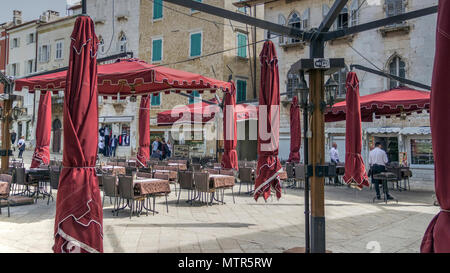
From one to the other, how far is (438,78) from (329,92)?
131 inches

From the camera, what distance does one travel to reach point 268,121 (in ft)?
19.4

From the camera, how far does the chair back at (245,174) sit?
1070cm

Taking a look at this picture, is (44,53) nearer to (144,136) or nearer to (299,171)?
(144,136)

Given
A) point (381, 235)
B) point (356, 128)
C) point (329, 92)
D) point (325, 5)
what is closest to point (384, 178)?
point (356, 128)

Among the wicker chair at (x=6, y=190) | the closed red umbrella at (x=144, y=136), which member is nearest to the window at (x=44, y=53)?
the closed red umbrella at (x=144, y=136)

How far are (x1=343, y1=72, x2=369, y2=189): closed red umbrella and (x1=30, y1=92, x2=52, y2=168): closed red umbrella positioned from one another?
7289 millimetres

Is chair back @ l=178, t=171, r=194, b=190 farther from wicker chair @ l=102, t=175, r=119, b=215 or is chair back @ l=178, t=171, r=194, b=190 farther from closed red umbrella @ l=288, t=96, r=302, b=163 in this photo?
closed red umbrella @ l=288, t=96, r=302, b=163

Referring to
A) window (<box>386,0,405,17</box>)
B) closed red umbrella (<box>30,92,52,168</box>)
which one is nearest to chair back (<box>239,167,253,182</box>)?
closed red umbrella (<box>30,92,52,168</box>)

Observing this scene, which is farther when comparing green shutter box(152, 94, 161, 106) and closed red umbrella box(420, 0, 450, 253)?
green shutter box(152, 94, 161, 106)

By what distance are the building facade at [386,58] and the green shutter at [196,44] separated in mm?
5321

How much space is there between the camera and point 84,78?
12.9 feet

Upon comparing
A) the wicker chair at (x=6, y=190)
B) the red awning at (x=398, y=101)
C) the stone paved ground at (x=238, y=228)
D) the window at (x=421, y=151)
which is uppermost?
the red awning at (x=398, y=101)

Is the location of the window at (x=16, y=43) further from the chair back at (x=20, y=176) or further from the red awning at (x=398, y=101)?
the red awning at (x=398, y=101)

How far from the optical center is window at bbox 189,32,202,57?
23.1 meters
